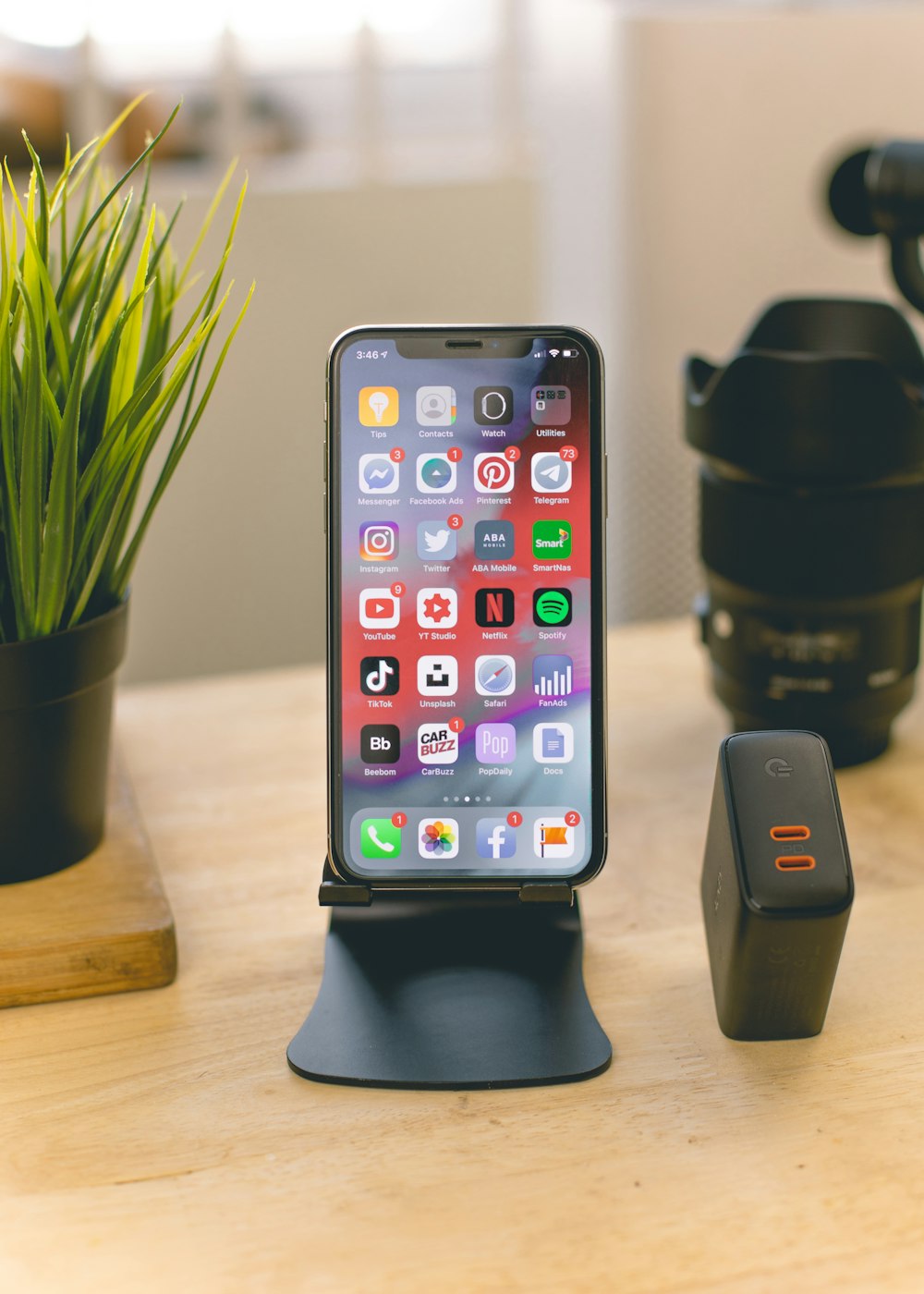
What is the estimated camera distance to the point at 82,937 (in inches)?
18.8

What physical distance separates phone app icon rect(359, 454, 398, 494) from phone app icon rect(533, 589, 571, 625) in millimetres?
68

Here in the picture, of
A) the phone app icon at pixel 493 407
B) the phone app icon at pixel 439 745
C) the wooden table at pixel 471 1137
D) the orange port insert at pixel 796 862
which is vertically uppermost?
the phone app icon at pixel 493 407

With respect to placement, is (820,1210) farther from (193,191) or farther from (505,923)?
(193,191)

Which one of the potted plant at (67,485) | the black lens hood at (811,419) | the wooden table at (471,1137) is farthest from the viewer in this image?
the black lens hood at (811,419)

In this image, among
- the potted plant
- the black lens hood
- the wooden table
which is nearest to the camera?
the wooden table

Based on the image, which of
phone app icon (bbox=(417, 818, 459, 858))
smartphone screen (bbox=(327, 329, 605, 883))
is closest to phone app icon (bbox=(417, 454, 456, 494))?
smartphone screen (bbox=(327, 329, 605, 883))

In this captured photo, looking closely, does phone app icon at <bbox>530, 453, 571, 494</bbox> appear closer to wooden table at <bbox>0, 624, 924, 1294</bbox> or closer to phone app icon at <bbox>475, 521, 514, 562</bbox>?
phone app icon at <bbox>475, 521, 514, 562</bbox>

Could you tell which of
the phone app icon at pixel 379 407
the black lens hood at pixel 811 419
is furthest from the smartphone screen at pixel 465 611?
the black lens hood at pixel 811 419

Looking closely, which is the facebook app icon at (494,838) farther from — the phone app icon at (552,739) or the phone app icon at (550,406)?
the phone app icon at (550,406)

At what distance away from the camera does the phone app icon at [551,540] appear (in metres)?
0.49

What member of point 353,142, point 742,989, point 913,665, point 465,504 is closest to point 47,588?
point 465,504

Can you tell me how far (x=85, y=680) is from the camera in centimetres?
50

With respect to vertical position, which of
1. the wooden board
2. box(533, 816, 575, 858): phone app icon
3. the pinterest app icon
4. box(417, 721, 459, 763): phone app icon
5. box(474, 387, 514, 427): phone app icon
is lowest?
the wooden board

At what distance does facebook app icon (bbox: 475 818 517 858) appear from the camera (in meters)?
0.49
